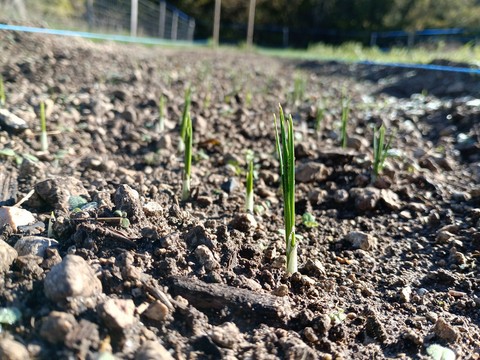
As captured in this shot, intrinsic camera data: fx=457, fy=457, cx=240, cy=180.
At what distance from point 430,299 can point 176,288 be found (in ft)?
2.43

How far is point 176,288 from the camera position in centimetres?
112

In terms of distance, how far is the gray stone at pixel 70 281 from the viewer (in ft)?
3.15

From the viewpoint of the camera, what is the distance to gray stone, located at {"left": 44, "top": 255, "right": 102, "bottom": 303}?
0.96 meters

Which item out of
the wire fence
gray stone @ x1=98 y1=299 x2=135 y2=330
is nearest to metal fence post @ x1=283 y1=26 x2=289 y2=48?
the wire fence

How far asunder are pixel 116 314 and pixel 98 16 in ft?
28.9

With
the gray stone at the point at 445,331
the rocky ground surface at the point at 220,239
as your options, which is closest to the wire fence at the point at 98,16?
the rocky ground surface at the point at 220,239

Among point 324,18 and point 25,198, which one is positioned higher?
point 324,18

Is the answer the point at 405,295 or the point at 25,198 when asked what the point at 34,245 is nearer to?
the point at 25,198

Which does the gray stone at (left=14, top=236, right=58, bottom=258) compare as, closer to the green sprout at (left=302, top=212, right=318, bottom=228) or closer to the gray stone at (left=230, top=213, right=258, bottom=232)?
the gray stone at (left=230, top=213, right=258, bottom=232)

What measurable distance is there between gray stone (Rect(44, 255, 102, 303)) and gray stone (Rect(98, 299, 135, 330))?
0.06 metres

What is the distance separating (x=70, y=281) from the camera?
963 mm

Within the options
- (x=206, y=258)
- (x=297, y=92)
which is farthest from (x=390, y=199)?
(x=297, y=92)

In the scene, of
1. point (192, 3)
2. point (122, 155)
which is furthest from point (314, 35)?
point (122, 155)

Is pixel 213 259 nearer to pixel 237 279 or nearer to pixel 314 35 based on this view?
pixel 237 279
